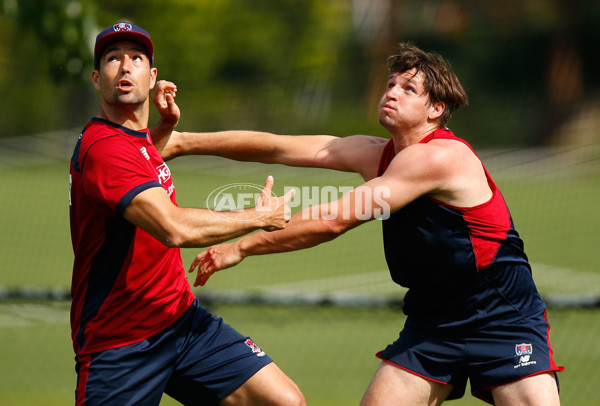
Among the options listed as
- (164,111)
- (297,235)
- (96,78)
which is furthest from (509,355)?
(96,78)

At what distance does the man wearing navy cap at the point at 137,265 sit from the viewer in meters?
3.93

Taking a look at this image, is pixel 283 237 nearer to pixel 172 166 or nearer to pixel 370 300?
pixel 370 300

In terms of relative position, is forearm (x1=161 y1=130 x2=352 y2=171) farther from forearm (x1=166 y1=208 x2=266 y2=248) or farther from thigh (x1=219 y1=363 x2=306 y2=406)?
thigh (x1=219 y1=363 x2=306 y2=406)

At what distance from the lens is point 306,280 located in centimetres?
1164

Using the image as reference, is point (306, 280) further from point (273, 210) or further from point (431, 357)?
point (273, 210)

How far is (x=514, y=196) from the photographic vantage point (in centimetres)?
1564

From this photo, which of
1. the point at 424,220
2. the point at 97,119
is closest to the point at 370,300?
the point at 424,220

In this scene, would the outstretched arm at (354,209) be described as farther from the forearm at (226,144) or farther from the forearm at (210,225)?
the forearm at (226,144)

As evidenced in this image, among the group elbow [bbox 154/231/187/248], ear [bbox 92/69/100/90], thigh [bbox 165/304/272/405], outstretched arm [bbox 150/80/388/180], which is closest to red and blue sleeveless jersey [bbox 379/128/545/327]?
outstretched arm [bbox 150/80/388/180]

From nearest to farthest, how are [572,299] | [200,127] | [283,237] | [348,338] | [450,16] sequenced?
[283,237], [572,299], [348,338], [200,127], [450,16]

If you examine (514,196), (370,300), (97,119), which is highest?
(97,119)

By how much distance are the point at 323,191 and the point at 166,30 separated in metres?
2.84

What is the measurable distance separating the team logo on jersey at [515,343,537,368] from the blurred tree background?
5119 mm

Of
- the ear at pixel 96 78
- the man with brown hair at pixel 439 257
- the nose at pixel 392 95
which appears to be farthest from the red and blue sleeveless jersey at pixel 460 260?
the ear at pixel 96 78
